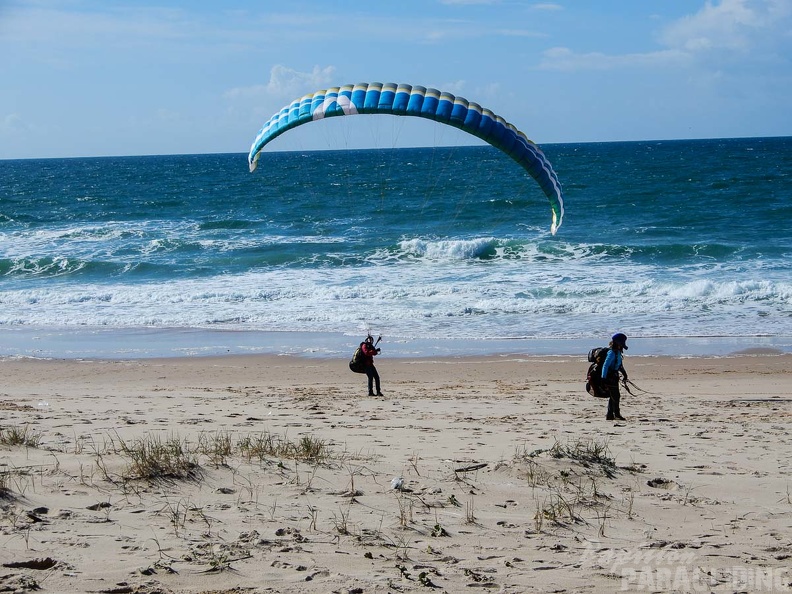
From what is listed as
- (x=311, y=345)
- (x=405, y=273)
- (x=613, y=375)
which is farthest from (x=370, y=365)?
(x=405, y=273)

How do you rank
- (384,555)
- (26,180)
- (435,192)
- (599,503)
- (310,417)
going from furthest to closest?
(26,180), (435,192), (310,417), (599,503), (384,555)

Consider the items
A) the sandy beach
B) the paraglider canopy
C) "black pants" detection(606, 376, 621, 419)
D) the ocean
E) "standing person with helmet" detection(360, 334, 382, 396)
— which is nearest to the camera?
the sandy beach

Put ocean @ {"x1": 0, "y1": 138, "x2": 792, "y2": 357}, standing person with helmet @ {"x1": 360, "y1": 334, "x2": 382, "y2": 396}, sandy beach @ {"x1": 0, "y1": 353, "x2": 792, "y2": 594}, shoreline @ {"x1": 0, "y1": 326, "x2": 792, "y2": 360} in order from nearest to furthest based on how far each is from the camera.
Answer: sandy beach @ {"x1": 0, "y1": 353, "x2": 792, "y2": 594} < standing person with helmet @ {"x1": 360, "y1": 334, "x2": 382, "y2": 396} < shoreline @ {"x1": 0, "y1": 326, "x2": 792, "y2": 360} < ocean @ {"x1": 0, "y1": 138, "x2": 792, "y2": 357}

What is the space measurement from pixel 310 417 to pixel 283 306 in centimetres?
1046

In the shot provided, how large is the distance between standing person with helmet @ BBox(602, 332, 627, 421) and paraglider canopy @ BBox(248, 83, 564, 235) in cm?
290

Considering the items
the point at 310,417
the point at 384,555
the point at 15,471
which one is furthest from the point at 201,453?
the point at 310,417

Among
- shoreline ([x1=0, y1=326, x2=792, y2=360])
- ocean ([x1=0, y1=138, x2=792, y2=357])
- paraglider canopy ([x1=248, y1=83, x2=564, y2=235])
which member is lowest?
shoreline ([x1=0, y1=326, x2=792, y2=360])

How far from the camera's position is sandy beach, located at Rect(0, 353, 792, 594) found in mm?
4438

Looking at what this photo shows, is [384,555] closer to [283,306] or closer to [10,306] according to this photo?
[283,306]

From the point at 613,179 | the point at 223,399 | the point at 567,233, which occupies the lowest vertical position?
the point at 223,399

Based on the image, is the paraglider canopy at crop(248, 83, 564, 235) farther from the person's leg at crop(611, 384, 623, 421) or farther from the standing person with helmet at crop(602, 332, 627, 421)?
the person's leg at crop(611, 384, 623, 421)

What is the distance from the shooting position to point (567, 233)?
30969 millimetres

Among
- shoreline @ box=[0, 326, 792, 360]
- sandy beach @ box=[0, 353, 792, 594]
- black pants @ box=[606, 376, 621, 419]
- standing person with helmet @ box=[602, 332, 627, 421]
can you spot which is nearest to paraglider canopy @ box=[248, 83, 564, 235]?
standing person with helmet @ box=[602, 332, 627, 421]

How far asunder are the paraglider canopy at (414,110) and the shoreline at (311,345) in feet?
15.1
